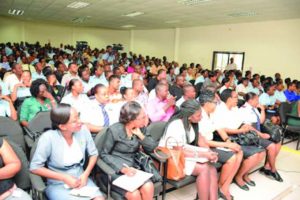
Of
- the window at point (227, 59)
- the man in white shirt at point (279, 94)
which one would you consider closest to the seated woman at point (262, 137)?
the man in white shirt at point (279, 94)

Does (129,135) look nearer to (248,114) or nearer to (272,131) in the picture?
(248,114)

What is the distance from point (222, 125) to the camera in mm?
2951

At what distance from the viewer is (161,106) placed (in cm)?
332

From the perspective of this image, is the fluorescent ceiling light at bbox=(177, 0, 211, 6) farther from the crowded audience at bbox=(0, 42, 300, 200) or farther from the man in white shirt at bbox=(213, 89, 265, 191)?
the man in white shirt at bbox=(213, 89, 265, 191)

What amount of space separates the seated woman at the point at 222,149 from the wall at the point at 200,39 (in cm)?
677

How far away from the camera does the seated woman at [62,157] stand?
1.70 metres

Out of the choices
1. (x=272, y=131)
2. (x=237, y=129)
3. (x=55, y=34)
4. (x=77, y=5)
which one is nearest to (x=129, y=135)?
(x=237, y=129)

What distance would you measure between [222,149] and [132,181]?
1.23 meters

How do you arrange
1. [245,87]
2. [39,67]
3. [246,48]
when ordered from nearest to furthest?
[39,67], [245,87], [246,48]

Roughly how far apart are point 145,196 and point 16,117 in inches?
76.6

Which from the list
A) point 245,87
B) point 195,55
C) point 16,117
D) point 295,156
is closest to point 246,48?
point 195,55

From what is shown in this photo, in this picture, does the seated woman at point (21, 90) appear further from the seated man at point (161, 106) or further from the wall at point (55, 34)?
the wall at point (55, 34)

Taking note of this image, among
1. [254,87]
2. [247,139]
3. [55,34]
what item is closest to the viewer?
[247,139]

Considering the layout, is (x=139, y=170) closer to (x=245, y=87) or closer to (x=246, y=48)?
(x=245, y=87)
